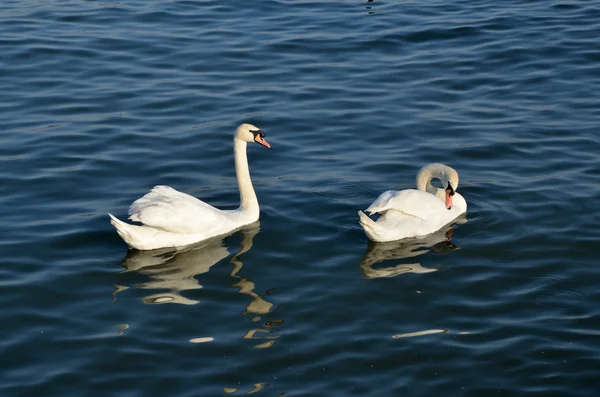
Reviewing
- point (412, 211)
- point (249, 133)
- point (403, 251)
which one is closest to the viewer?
point (403, 251)

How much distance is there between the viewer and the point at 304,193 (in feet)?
41.8

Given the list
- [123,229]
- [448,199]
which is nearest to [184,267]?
[123,229]

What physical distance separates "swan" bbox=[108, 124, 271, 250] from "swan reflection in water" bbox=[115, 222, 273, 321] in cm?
9

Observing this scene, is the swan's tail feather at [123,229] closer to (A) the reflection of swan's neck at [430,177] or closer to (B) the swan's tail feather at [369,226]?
(B) the swan's tail feather at [369,226]

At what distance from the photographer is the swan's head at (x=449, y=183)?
11938 millimetres

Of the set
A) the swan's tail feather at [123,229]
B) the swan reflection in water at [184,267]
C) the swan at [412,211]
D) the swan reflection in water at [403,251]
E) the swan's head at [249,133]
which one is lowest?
the swan reflection in water at [403,251]

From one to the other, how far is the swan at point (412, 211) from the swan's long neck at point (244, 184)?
1351mm

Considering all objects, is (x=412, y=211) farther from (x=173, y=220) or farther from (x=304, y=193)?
(x=173, y=220)

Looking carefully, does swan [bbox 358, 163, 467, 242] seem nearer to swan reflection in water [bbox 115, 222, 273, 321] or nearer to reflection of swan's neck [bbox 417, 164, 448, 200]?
reflection of swan's neck [bbox 417, 164, 448, 200]

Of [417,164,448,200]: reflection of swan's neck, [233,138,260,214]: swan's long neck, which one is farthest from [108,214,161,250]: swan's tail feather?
[417,164,448,200]: reflection of swan's neck

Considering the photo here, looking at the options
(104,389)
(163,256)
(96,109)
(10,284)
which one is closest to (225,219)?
(163,256)

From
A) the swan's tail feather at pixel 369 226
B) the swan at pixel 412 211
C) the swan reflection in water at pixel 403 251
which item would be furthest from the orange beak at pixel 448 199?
the swan's tail feather at pixel 369 226

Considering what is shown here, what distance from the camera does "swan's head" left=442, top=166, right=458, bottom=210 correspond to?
1194 cm

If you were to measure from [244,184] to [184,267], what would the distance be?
1.56 meters
